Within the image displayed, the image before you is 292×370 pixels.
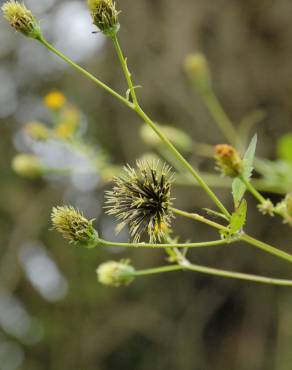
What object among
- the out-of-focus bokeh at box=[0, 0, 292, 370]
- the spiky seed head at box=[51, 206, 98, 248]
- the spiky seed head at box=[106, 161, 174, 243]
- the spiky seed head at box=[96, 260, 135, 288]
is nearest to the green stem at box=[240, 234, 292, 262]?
the spiky seed head at box=[106, 161, 174, 243]

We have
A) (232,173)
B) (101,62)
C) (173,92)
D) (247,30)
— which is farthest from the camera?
(101,62)

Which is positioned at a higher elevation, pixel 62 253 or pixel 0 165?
pixel 0 165

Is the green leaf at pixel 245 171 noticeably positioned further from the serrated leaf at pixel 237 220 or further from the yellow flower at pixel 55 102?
the yellow flower at pixel 55 102

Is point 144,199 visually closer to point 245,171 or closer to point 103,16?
point 245,171

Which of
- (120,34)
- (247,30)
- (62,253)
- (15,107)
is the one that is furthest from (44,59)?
(247,30)

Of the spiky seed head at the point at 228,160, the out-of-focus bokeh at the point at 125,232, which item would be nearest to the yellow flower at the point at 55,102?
the out-of-focus bokeh at the point at 125,232

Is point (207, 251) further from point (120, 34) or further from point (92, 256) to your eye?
point (120, 34)

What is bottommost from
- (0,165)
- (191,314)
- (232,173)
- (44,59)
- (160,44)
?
(232,173)
